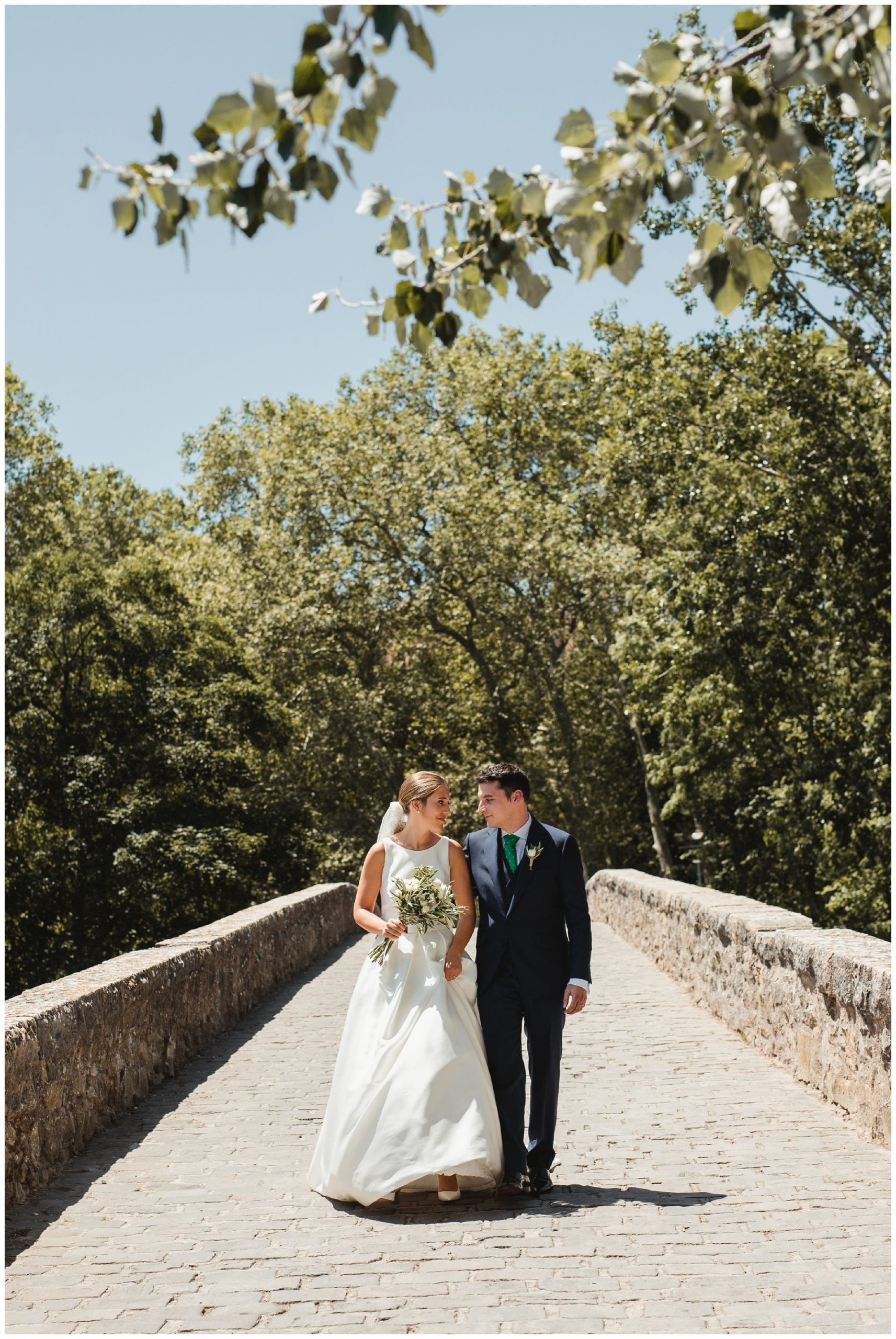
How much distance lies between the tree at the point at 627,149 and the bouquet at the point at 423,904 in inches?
125

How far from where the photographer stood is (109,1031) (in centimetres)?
695

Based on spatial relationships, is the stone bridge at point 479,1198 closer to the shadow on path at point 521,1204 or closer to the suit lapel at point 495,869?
the shadow on path at point 521,1204

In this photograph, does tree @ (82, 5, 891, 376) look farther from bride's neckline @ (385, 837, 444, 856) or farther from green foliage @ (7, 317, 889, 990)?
green foliage @ (7, 317, 889, 990)

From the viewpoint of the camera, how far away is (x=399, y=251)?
352cm

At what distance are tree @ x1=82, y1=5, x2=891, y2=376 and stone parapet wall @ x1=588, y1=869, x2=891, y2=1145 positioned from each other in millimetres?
3990

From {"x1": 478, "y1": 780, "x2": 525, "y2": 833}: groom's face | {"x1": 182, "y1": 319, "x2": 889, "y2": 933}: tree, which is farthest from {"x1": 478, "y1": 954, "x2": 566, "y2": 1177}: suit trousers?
{"x1": 182, "y1": 319, "x2": 889, "y2": 933}: tree

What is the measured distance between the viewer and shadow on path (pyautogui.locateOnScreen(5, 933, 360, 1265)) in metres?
5.25

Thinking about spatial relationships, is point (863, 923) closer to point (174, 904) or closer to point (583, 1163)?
point (174, 904)

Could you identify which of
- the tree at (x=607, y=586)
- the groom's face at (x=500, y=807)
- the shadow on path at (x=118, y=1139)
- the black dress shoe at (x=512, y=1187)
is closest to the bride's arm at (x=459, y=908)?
the groom's face at (x=500, y=807)

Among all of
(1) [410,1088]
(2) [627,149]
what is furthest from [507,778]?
(2) [627,149]

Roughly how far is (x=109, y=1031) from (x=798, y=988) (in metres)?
3.92

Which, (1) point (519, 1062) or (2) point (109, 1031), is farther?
(2) point (109, 1031)

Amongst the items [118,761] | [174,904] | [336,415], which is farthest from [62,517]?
[174,904]

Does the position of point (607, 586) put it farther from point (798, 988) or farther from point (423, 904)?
point (423, 904)
